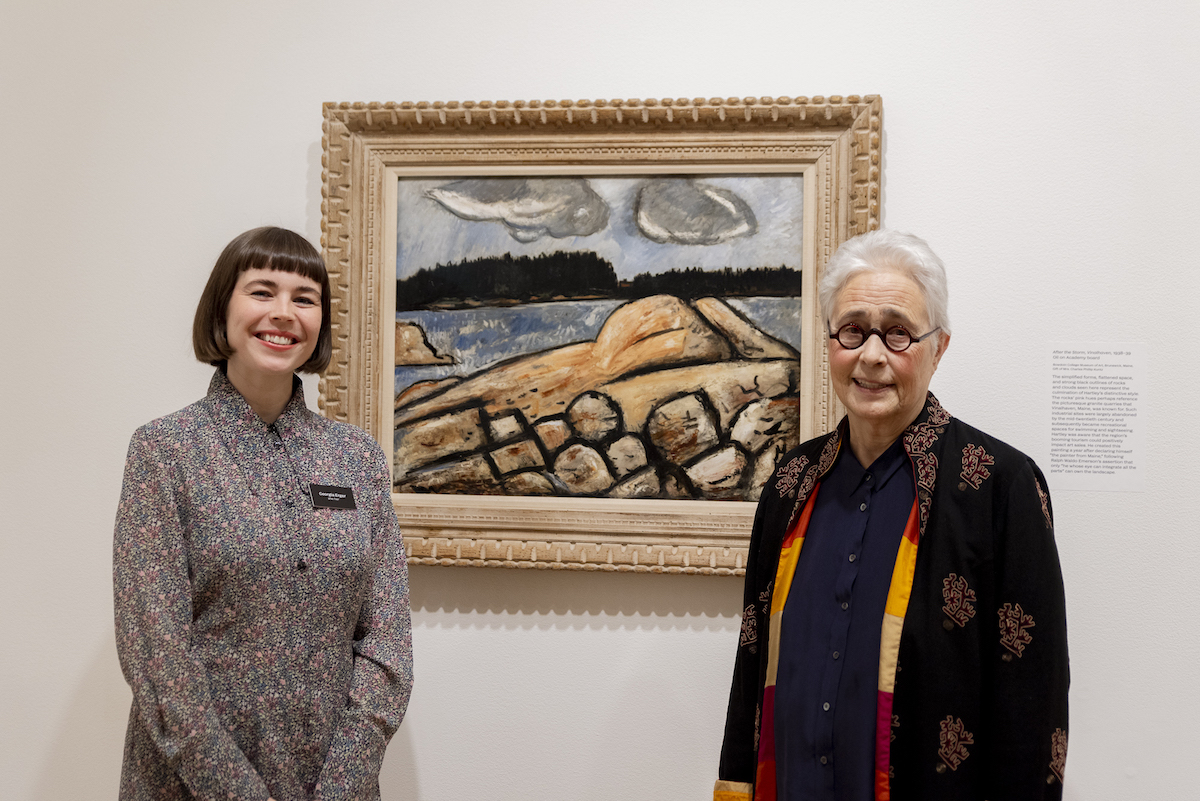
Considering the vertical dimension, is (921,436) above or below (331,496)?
above

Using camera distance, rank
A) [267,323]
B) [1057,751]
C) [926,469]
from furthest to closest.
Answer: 1. [267,323]
2. [926,469]
3. [1057,751]

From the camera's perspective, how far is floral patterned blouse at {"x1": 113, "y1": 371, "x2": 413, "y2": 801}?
4.11ft

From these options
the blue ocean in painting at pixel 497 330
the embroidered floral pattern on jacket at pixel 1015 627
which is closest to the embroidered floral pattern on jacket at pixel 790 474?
the embroidered floral pattern on jacket at pixel 1015 627

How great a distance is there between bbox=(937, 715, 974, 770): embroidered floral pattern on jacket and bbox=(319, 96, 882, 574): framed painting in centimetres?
72

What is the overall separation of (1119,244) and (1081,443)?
49 centimetres

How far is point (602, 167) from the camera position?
6.45 ft

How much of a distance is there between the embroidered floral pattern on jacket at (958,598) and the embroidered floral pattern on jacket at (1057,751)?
209 millimetres

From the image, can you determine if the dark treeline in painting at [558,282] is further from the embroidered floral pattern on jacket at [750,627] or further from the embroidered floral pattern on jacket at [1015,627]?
the embroidered floral pattern on jacket at [1015,627]

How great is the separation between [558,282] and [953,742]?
1.31 metres

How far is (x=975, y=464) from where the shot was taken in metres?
1.28

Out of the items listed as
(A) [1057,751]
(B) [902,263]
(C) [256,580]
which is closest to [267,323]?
(C) [256,580]

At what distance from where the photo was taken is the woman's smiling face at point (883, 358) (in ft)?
4.35

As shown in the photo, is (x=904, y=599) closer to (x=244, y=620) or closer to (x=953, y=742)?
(x=953, y=742)

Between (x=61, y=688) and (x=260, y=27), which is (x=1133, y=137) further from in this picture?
(x=61, y=688)
